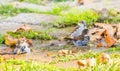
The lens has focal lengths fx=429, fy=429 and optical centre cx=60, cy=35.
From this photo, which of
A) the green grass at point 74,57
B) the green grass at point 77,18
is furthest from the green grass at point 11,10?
the green grass at point 74,57

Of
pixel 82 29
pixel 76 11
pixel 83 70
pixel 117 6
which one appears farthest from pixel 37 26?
pixel 83 70

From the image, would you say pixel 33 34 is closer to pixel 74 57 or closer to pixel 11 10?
pixel 74 57

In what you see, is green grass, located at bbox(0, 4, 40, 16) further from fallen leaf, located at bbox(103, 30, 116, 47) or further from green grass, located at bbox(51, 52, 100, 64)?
green grass, located at bbox(51, 52, 100, 64)

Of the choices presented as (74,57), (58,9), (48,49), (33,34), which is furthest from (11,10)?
(74,57)

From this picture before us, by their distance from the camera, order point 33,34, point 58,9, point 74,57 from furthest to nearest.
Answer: point 58,9, point 33,34, point 74,57

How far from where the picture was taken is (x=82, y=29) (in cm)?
488

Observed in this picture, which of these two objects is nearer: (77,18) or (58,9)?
(77,18)

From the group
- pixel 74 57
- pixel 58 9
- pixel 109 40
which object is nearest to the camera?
pixel 74 57

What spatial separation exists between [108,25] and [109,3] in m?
1.73

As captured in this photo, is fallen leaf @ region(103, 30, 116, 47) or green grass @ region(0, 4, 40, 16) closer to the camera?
fallen leaf @ region(103, 30, 116, 47)

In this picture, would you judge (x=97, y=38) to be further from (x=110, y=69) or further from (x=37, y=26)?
(x=110, y=69)

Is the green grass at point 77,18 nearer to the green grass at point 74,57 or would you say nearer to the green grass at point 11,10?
the green grass at point 11,10

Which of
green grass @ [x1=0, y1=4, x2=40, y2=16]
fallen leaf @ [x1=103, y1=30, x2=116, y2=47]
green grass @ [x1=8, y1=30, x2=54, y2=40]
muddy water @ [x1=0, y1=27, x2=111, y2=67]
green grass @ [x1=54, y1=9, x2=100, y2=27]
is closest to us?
muddy water @ [x1=0, y1=27, x2=111, y2=67]

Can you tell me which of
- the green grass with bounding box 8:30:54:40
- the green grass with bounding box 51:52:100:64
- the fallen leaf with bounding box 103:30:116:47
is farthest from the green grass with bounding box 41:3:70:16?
the green grass with bounding box 51:52:100:64
